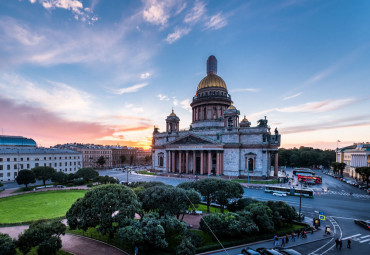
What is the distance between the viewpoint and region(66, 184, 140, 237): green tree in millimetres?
18016

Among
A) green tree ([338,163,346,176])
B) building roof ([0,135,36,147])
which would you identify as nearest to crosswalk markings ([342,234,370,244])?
green tree ([338,163,346,176])

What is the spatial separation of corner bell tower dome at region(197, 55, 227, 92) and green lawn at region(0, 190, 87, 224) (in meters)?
58.4

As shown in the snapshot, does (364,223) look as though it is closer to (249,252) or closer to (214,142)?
(249,252)

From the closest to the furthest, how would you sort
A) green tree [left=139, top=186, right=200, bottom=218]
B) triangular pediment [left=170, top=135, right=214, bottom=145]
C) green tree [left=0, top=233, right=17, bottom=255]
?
green tree [left=0, top=233, right=17, bottom=255], green tree [left=139, top=186, right=200, bottom=218], triangular pediment [left=170, top=135, right=214, bottom=145]

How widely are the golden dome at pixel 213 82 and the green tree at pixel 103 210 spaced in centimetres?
6462

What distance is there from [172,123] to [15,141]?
77923mm

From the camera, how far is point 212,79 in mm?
78062

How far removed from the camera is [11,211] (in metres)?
30.1

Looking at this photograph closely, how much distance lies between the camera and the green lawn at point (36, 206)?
2750 centimetres

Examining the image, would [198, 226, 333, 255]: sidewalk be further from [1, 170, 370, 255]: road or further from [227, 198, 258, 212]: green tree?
[227, 198, 258, 212]: green tree

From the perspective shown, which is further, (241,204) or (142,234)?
(241,204)

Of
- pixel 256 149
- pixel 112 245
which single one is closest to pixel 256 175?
pixel 256 149

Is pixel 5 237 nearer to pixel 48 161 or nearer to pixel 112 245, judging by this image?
pixel 112 245

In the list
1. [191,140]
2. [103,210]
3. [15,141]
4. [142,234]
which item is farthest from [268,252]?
[15,141]
